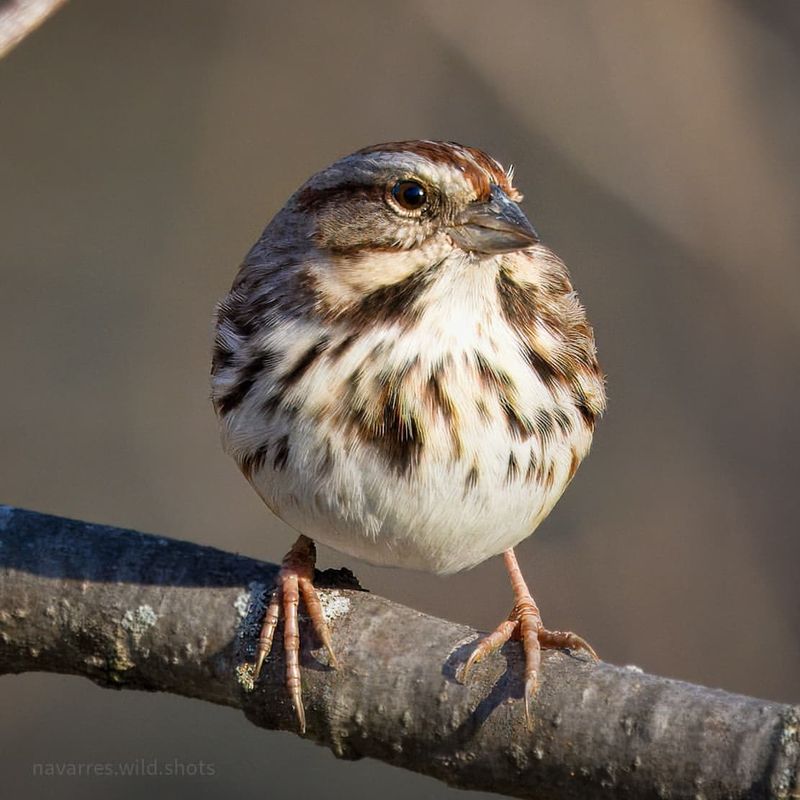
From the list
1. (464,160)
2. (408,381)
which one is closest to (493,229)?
(464,160)

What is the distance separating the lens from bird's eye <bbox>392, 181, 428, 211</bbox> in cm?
303

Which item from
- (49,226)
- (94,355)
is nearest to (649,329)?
(94,355)

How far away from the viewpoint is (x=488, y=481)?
10.0 ft

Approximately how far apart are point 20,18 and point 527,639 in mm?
1522

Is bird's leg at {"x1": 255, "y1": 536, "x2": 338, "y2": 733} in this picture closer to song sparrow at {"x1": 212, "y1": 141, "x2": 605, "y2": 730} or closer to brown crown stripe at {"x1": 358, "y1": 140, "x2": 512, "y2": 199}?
song sparrow at {"x1": 212, "y1": 141, "x2": 605, "y2": 730}

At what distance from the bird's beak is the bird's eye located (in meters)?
0.09

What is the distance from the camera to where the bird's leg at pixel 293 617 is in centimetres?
287

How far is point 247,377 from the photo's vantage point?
3.19 metres

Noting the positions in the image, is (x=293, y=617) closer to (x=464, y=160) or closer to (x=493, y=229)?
(x=493, y=229)

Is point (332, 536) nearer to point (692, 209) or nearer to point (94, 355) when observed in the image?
point (692, 209)

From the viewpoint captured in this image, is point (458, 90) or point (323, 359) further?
point (458, 90)

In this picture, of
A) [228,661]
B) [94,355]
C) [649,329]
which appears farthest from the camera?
[94,355]

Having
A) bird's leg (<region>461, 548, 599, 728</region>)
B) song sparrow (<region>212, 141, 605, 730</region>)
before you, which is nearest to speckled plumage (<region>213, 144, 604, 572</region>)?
song sparrow (<region>212, 141, 605, 730</region>)

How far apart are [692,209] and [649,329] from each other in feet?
4.26
